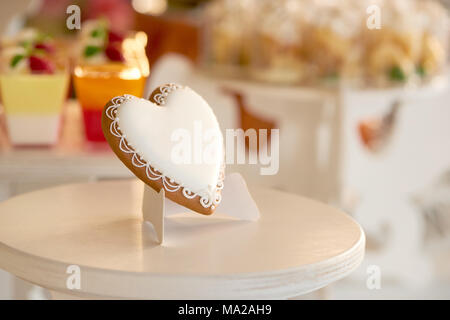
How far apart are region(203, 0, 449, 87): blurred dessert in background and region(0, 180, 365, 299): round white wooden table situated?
4.84 feet

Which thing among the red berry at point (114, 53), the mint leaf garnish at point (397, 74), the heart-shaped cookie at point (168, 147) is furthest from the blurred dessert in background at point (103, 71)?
the mint leaf garnish at point (397, 74)

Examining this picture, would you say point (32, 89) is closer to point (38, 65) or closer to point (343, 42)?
point (38, 65)

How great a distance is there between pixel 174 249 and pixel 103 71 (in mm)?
730

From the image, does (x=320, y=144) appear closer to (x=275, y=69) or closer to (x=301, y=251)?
(x=275, y=69)

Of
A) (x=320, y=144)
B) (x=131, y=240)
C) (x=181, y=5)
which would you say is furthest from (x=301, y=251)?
(x=181, y=5)

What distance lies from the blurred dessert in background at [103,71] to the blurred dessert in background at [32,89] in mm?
53

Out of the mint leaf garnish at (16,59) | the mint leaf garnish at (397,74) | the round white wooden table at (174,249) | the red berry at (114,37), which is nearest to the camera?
the round white wooden table at (174,249)

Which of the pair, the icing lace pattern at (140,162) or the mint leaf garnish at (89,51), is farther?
the mint leaf garnish at (89,51)

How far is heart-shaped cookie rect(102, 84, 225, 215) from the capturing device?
940 millimetres

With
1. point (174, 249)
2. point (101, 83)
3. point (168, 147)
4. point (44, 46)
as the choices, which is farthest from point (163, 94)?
point (44, 46)

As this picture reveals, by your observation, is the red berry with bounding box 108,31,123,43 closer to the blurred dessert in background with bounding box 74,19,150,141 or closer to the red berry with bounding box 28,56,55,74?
the blurred dessert in background with bounding box 74,19,150,141

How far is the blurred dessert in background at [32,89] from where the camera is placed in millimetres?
1501

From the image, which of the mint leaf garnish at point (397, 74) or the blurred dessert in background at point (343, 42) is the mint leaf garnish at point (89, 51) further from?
the mint leaf garnish at point (397, 74)

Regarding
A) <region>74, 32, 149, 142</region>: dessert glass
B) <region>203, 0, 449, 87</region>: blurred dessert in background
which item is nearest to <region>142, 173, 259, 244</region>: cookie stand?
<region>74, 32, 149, 142</region>: dessert glass
